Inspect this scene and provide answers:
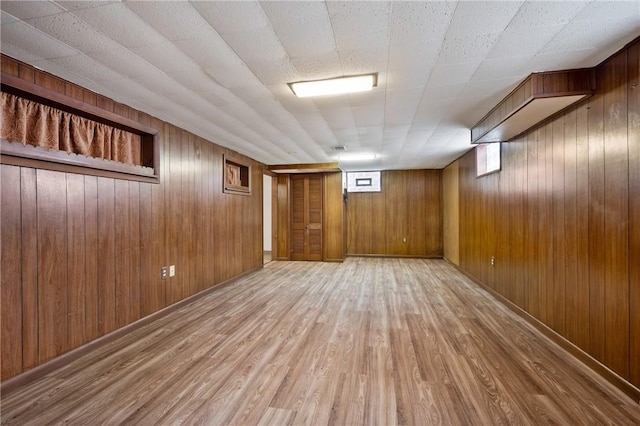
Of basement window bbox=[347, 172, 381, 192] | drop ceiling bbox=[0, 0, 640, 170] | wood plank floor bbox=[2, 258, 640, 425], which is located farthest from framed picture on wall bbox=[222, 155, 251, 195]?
basement window bbox=[347, 172, 381, 192]

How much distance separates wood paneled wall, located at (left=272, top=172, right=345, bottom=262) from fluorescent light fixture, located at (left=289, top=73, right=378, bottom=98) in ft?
14.5

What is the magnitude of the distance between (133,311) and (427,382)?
9.04 ft

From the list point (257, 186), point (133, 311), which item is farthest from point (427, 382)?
point (257, 186)

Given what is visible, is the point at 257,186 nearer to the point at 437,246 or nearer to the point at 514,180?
the point at 514,180

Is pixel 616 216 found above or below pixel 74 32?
below

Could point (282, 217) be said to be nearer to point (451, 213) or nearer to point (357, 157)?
point (357, 157)

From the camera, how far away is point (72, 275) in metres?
2.26

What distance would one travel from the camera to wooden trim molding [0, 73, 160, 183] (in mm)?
1886

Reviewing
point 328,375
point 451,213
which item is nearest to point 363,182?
point 451,213

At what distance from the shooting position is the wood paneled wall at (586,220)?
1.79m

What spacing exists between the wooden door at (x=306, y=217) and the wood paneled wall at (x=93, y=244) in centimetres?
308

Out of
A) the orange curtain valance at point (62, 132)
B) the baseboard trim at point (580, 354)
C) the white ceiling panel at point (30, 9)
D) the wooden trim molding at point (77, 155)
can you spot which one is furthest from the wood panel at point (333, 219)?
the white ceiling panel at point (30, 9)

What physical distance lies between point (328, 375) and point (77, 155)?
2.58 metres

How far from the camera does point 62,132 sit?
2.31m
